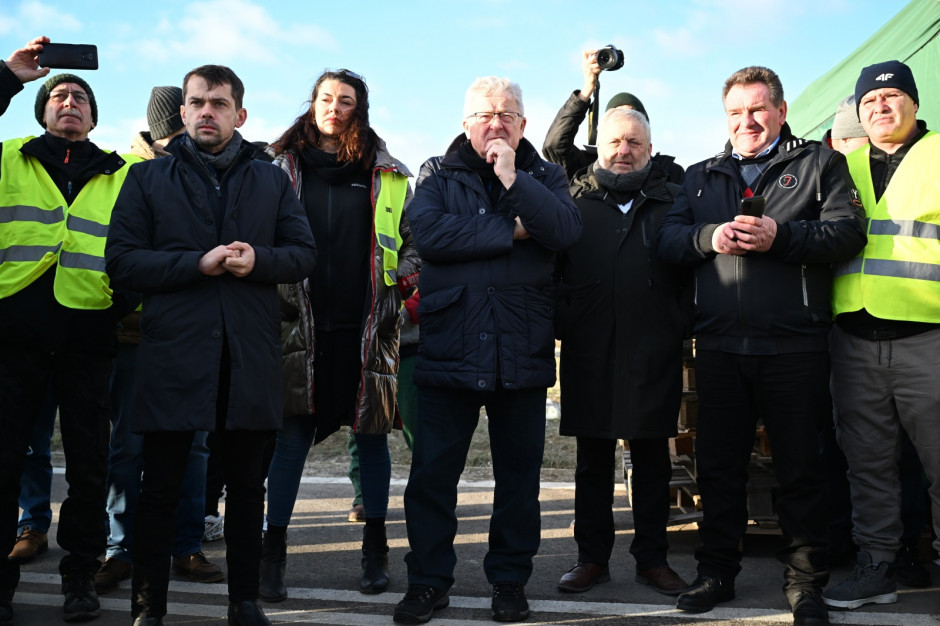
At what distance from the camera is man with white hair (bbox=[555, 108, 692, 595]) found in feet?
13.1

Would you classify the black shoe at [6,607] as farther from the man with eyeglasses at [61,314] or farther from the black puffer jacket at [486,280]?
the black puffer jacket at [486,280]

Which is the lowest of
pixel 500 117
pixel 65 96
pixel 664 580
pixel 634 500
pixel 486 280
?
pixel 664 580

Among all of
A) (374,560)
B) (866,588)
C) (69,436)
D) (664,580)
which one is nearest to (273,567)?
(374,560)

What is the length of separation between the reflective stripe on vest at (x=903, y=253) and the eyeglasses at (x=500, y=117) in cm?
154

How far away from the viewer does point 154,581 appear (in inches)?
129

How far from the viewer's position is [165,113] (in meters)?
4.92

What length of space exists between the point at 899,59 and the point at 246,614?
615 cm

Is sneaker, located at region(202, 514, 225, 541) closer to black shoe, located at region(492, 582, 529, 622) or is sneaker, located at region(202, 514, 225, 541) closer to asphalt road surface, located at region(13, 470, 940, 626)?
asphalt road surface, located at region(13, 470, 940, 626)

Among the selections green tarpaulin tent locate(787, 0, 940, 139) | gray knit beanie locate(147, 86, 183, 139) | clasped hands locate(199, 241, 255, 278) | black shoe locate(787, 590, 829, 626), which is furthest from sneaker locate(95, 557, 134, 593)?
green tarpaulin tent locate(787, 0, 940, 139)

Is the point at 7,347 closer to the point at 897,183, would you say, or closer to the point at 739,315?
the point at 739,315

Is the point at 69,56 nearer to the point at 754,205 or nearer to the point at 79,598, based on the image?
the point at 79,598

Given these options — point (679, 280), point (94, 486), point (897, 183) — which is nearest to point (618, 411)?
point (679, 280)

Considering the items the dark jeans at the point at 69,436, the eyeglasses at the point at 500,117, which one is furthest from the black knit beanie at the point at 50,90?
the eyeglasses at the point at 500,117

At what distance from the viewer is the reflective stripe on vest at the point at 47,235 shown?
375 centimetres
